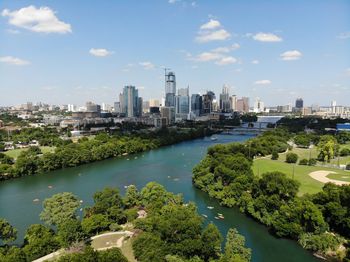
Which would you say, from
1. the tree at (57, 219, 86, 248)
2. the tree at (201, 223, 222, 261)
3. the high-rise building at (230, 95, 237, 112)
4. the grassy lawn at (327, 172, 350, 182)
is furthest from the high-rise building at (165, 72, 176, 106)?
the tree at (201, 223, 222, 261)

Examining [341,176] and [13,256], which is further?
[341,176]

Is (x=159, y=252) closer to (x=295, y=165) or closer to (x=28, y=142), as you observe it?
(x=295, y=165)

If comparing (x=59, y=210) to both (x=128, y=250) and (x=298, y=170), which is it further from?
(x=298, y=170)

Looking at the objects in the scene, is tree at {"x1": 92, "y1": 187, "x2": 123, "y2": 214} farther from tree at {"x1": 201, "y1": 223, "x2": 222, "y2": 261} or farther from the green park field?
the green park field

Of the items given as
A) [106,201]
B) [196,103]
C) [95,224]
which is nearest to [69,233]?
[95,224]

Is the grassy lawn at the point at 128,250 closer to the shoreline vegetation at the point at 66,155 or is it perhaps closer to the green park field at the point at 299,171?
the green park field at the point at 299,171
